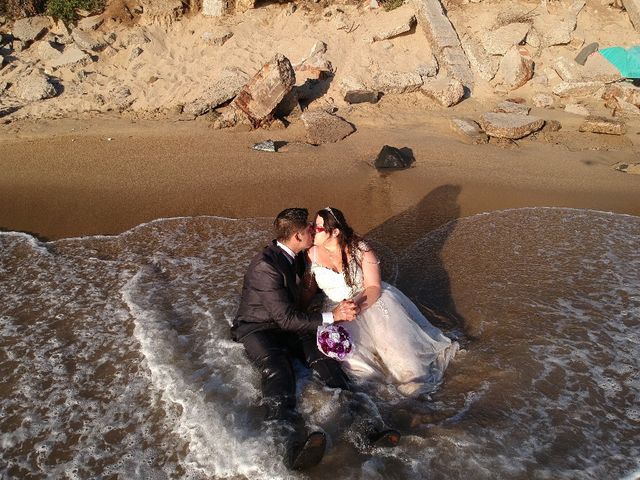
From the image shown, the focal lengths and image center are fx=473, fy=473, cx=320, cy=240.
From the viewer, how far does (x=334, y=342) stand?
4.03m

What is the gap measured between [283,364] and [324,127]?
24.3 ft

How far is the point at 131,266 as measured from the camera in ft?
20.8

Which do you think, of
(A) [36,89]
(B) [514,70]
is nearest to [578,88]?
(B) [514,70]

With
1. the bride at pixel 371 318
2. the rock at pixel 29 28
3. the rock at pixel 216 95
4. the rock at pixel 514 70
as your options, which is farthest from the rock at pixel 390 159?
the rock at pixel 29 28

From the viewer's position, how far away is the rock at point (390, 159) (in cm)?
922

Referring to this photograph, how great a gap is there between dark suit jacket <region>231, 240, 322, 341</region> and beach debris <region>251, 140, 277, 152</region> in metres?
5.68

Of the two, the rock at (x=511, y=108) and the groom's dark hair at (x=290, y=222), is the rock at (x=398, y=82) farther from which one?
the groom's dark hair at (x=290, y=222)

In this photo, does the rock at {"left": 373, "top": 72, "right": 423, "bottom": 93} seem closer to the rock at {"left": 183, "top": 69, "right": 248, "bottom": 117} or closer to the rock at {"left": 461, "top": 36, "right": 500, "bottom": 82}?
the rock at {"left": 461, "top": 36, "right": 500, "bottom": 82}

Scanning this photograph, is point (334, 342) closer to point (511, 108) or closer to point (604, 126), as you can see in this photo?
point (511, 108)

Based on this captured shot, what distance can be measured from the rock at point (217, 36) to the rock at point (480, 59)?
22.4ft

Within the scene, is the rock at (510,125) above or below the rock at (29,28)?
below

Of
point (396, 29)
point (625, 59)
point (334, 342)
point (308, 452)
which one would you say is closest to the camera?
point (308, 452)

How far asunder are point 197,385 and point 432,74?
11049mm

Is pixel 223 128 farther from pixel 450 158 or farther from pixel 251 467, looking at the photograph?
pixel 251 467
